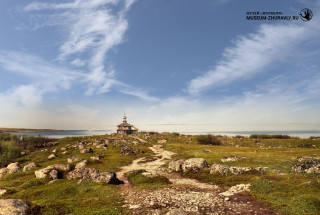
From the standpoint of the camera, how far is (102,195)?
2088cm

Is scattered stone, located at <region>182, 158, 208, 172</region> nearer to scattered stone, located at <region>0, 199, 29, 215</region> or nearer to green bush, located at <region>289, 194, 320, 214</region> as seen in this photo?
green bush, located at <region>289, 194, 320, 214</region>

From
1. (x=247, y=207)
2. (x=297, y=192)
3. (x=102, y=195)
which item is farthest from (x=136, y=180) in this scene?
(x=297, y=192)

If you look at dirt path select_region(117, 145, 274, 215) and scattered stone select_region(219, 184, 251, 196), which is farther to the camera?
scattered stone select_region(219, 184, 251, 196)

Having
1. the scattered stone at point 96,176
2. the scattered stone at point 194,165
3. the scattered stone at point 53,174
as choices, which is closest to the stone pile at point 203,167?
the scattered stone at point 194,165

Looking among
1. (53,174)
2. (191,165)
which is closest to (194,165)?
(191,165)

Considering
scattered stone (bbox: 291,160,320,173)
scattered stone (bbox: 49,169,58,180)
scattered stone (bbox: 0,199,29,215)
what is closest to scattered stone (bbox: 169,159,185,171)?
scattered stone (bbox: 291,160,320,173)

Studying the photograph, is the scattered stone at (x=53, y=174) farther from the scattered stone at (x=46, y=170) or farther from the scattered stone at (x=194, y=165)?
the scattered stone at (x=194, y=165)

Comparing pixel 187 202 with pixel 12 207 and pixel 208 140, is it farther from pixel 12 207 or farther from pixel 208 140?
pixel 208 140

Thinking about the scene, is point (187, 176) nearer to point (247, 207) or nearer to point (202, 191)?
point (202, 191)

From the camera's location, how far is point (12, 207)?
14.6m

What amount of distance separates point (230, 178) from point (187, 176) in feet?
24.3

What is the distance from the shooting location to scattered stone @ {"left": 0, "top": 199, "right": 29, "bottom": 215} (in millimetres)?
14008

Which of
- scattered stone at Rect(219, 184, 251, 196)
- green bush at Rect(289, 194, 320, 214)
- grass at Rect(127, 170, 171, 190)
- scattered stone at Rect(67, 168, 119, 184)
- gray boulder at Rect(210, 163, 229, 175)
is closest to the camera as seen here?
green bush at Rect(289, 194, 320, 214)

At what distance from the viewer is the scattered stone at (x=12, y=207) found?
14.0 m
